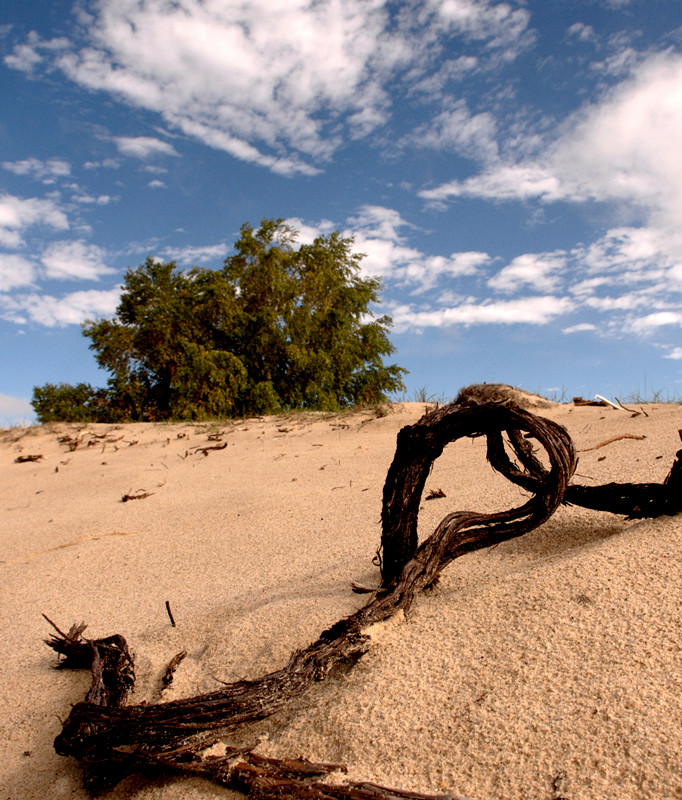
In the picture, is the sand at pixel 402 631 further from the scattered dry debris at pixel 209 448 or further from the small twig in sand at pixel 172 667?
the scattered dry debris at pixel 209 448

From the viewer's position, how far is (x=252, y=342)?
13688mm

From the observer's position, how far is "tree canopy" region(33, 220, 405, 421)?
12.9 metres

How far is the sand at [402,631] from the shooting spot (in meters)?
1.30

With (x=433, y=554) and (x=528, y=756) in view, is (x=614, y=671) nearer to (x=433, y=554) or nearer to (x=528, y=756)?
(x=528, y=756)

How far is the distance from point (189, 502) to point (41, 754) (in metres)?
2.91

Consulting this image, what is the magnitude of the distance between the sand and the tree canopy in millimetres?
8335

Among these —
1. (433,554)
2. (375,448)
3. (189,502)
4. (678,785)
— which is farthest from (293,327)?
(678,785)

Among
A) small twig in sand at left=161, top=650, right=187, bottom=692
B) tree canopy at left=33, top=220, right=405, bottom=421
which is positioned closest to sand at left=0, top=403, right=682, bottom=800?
small twig in sand at left=161, top=650, right=187, bottom=692

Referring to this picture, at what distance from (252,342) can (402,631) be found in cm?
1230

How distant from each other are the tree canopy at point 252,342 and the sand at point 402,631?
833cm

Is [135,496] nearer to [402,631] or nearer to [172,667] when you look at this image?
[172,667]

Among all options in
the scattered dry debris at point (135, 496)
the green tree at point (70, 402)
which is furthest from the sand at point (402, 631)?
the green tree at point (70, 402)

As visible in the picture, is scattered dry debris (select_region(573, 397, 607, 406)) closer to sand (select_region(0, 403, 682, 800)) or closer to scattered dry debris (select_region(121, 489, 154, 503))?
sand (select_region(0, 403, 682, 800))

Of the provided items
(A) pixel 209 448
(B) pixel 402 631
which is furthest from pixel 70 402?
(B) pixel 402 631
